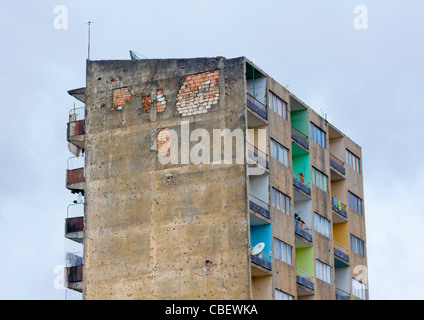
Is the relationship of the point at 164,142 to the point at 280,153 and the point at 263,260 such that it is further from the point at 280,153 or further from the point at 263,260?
the point at 263,260

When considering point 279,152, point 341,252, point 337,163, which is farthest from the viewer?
point 337,163

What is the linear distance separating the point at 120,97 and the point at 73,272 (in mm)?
10729

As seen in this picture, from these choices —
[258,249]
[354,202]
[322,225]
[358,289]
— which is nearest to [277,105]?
[322,225]

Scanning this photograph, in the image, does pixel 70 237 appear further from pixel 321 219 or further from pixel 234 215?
pixel 321 219

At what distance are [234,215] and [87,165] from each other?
10.6m

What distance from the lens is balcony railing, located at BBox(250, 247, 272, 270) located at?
68.4m

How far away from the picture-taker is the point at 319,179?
3093 inches

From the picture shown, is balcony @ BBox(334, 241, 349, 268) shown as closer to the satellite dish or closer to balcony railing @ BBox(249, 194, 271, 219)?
balcony railing @ BBox(249, 194, 271, 219)

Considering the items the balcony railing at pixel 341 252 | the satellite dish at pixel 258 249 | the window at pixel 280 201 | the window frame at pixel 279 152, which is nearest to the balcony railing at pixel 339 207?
the balcony railing at pixel 341 252

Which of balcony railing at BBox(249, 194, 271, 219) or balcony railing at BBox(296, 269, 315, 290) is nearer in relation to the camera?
balcony railing at BBox(249, 194, 271, 219)

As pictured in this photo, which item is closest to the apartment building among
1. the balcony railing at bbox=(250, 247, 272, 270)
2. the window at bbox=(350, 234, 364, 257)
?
the balcony railing at bbox=(250, 247, 272, 270)

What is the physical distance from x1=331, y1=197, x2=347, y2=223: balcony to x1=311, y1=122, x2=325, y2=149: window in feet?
12.1

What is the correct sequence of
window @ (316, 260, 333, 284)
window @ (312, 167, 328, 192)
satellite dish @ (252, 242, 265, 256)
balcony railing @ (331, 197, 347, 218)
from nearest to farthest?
satellite dish @ (252, 242, 265, 256)
window @ (316, 260, 333, 284)
window @ (312, 167, 328, 192)
balcony railing @ (331, 197, 347, 218)
